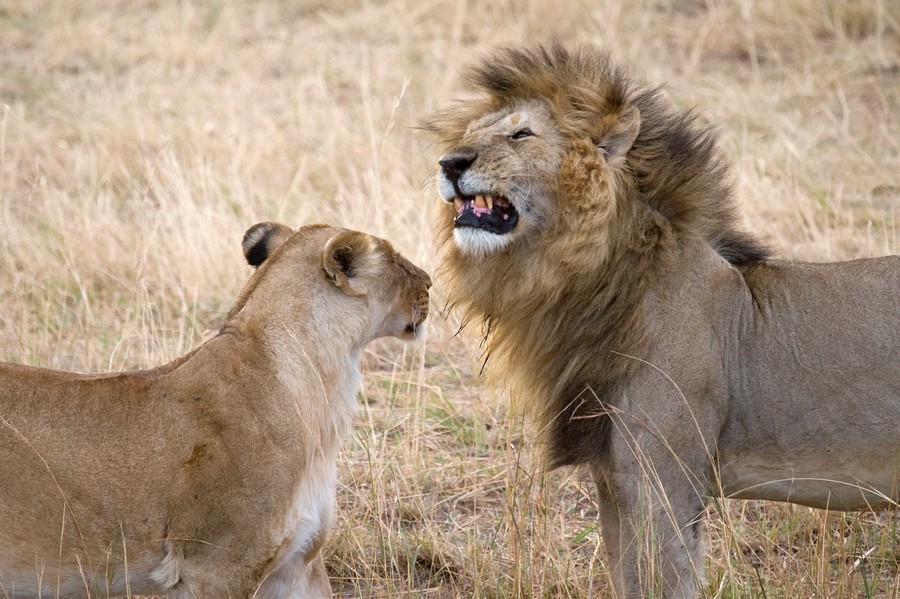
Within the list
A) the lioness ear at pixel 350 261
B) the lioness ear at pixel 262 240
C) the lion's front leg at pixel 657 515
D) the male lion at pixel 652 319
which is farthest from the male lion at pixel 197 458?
the lion's front leg at pixel 657 515

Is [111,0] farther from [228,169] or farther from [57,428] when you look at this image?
[57,428]

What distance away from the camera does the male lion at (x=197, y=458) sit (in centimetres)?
294

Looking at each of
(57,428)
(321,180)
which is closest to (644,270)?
(57,428)

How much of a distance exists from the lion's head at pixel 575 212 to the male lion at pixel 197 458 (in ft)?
1.28

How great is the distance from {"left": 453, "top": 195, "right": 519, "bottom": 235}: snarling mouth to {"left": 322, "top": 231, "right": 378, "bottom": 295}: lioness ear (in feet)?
0.89

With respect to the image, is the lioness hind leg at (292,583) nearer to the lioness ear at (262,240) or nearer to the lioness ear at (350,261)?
the lioness ear at (350,261)

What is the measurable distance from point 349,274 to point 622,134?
0.85m

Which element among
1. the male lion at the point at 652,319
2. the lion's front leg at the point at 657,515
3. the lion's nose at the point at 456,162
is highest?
the lion's nose at the point at 456,162

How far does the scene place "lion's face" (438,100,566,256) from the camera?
3254 mm

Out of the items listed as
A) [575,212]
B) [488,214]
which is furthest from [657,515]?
[488,214]

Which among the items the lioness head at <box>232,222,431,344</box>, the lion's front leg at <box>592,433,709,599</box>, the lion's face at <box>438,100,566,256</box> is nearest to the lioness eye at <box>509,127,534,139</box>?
the lion's face at <box>438,100,566,256</box>

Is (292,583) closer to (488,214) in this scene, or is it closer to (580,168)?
(488,214)

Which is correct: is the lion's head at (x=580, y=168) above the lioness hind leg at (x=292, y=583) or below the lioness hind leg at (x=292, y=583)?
above

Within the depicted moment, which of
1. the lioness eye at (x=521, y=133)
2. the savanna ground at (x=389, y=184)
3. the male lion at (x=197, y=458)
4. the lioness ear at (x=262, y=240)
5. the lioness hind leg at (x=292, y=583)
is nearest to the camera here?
the male lion at (x=197, y=458)
